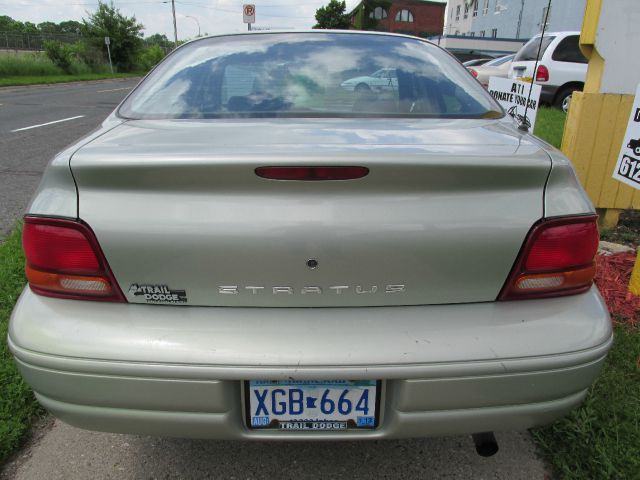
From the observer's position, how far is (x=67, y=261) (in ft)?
4.66

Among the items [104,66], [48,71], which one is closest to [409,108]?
[48,71]

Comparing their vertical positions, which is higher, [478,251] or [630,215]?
[478,251]

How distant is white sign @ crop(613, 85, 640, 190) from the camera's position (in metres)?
3.05

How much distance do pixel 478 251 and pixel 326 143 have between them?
509mm

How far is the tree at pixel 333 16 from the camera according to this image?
63.7m

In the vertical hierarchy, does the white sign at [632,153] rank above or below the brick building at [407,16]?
below

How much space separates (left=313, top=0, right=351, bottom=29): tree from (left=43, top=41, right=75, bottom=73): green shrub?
3925 centimetres

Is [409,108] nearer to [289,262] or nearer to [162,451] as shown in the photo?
[289,262]

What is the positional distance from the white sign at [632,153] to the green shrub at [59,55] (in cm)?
3316

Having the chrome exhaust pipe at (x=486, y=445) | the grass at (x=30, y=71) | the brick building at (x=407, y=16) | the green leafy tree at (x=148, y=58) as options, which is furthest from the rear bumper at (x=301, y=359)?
the brick building at (x=407, y=16)

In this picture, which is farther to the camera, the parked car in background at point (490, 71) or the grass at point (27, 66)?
the grass at point (27, 66)

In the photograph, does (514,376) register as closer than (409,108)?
Yes

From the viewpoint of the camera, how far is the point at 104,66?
37.6 metres

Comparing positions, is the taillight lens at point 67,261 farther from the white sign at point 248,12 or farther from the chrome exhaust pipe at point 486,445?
the white sign at point 248,12
